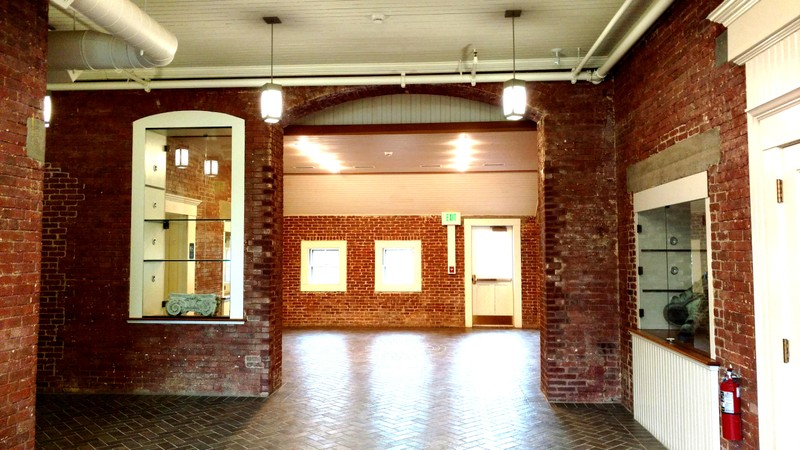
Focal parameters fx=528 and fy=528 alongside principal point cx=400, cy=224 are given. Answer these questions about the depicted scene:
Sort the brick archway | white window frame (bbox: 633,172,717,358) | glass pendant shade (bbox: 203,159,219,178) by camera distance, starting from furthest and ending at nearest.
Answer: glass pendant shade (bbox: 203,159,219,178) → the brick archway → white window frame (bbox: 633,172,717,358)

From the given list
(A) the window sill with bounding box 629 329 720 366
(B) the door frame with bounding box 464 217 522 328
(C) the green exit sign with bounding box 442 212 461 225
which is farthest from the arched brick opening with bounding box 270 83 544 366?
(B) the door frame with bounding box 464 217 522 328

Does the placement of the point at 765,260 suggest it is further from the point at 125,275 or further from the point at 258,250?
the point at 125,275

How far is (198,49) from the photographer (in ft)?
17.2

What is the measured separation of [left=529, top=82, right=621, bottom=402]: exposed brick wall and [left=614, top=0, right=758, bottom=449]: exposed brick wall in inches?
19.8

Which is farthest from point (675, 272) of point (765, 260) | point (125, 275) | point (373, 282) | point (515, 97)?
point (373, 282)

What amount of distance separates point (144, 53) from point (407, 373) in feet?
16.2

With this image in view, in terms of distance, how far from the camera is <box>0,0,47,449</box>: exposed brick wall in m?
3.12

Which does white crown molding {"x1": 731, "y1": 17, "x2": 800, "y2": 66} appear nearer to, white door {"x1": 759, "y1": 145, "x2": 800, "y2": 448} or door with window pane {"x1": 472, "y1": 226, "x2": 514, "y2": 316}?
white door {"x1": 759, "y1": 145, "x2": 800, "y2": 448}

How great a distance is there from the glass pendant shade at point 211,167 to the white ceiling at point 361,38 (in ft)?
3.10

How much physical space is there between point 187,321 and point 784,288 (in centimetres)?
540

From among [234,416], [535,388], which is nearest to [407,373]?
[535,388]

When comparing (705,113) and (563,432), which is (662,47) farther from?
(563,432)

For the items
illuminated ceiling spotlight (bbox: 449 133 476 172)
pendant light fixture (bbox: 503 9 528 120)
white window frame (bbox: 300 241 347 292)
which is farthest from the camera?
white window frame (bbox: 300 241 347 292)

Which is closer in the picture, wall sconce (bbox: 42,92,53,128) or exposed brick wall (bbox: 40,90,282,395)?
wall sconce (bbox: 42,92,53,128)
